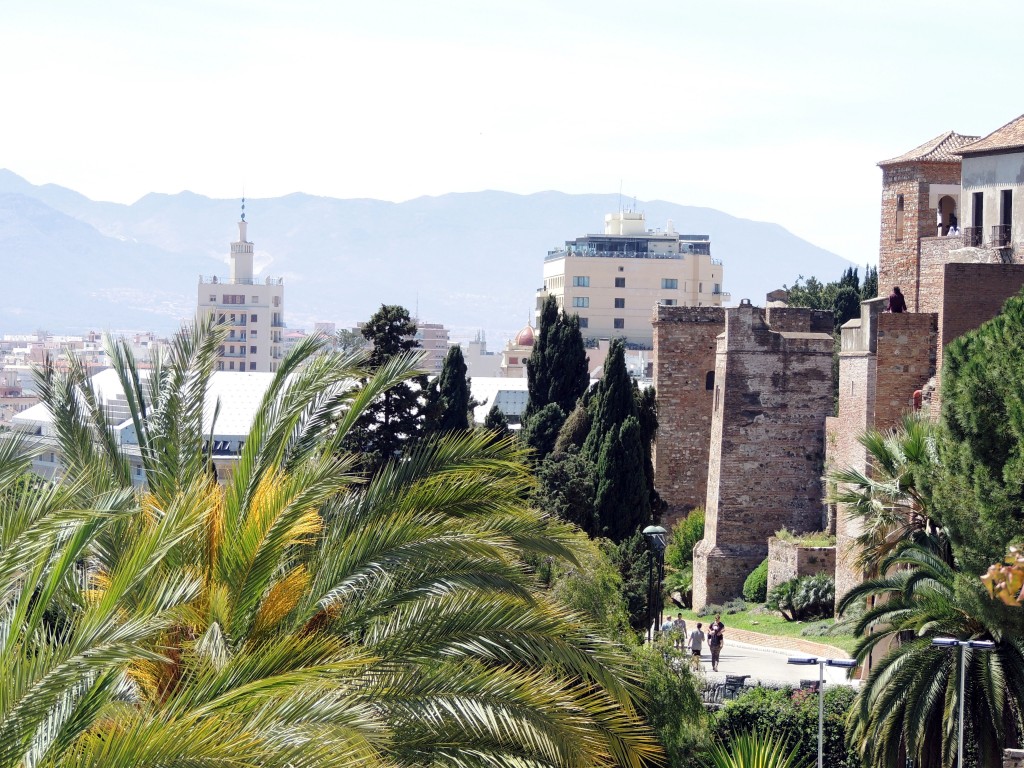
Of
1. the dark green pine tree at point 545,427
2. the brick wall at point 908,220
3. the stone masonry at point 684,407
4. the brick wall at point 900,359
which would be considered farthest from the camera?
the stone masonry at point 684,407

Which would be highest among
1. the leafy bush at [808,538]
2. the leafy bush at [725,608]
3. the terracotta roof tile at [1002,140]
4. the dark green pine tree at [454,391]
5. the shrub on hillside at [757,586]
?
the terracotta roof tile at [1002,140]

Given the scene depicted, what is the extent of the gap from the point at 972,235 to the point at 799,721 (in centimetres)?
1555

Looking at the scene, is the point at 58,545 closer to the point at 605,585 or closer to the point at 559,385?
the point at 605,585

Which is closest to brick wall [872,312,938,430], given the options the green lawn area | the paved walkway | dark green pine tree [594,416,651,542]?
the green lawn area

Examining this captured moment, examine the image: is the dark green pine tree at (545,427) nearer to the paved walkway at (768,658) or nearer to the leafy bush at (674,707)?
the paved walkway at (768,658)

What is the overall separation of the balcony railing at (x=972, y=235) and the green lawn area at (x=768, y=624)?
8653 mm

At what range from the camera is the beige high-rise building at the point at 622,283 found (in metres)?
118

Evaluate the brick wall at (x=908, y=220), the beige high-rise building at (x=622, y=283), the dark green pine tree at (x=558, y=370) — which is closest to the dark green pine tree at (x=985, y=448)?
the brick wall at (x=908, y=220)

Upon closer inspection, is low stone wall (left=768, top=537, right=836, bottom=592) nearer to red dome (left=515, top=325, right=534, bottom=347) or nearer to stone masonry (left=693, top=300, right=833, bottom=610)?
stone masonry (left=693, top=300, right=833, bottom=610)

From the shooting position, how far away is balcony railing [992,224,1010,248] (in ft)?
106

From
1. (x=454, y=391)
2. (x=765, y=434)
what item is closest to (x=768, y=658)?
(x=765, y=434)

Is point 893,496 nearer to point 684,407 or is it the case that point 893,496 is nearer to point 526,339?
point 684,407

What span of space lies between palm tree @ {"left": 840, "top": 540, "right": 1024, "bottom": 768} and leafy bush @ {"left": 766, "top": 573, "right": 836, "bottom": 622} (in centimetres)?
1340

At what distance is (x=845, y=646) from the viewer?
85.6 feet
